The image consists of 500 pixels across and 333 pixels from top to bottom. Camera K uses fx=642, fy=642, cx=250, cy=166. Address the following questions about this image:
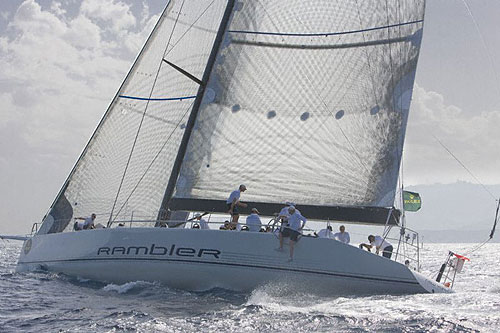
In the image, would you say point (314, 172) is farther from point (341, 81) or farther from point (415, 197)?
point (415, 197)

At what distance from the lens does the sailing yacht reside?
37.6 feet

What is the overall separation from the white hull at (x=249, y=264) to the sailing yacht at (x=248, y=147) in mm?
21

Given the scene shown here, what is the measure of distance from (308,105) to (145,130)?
3880 millimetres

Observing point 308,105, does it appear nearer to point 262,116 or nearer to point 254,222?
point 262,116

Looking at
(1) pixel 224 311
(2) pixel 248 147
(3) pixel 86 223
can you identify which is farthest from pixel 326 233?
(3) pixel 86 223

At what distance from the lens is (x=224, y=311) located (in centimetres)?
962

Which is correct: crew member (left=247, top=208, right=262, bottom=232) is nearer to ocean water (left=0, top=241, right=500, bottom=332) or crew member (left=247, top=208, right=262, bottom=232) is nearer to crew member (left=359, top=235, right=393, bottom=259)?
ocean water (left=0, top=241, right=500, bottom=332)

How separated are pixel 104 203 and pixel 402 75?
23.7ft

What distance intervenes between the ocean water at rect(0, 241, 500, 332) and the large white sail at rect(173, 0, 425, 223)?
2564mm

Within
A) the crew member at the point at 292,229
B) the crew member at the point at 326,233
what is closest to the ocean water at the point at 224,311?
the crew member at the point at 292,229

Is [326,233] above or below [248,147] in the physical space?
below

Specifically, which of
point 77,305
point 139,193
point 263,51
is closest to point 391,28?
point 263,51

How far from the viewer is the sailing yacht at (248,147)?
11461mm

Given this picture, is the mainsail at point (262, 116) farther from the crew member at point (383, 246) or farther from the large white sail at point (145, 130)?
the crew member at point (383, 246)
